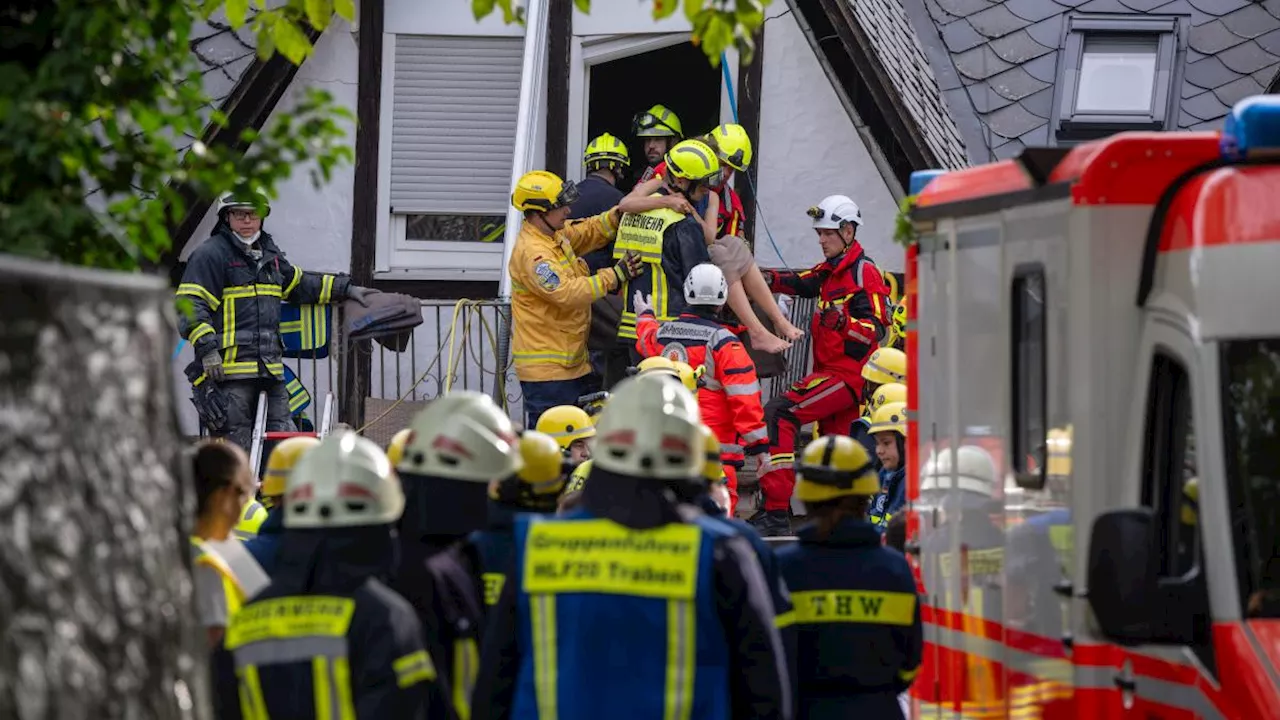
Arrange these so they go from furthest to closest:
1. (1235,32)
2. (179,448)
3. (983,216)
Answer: (1235,32)
(983,216)
(179,448)

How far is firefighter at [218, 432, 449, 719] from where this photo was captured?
5.66 m

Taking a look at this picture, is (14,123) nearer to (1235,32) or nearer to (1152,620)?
(1152,620)

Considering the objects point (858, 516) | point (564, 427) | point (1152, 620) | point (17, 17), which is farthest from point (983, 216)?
point (564, 427)

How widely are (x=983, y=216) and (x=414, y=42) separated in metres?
10.1

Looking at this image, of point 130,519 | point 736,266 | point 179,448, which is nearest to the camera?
point 130,519

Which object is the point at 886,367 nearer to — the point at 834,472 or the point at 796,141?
the point at 796,141

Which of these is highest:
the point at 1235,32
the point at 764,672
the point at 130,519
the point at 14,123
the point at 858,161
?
the point at 1235,32

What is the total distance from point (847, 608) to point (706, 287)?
6.29 metres

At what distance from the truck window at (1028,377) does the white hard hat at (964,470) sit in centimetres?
28

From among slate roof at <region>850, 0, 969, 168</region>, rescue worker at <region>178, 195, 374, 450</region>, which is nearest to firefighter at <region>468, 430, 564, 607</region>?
rescue worker at <region>178, 195, 374, 450</region>

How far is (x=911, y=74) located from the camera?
56.4 ft

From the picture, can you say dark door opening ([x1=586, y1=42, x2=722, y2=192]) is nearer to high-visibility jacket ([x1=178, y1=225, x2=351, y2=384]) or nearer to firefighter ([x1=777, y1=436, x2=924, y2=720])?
high-visibility jacket ([x1=178, y1=225, x2=351, y2=384])

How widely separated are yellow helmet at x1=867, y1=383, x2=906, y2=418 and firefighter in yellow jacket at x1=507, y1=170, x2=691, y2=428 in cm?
202

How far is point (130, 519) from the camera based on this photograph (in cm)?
353
